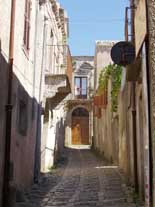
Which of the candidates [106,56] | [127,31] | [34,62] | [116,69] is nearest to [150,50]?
[127,31]

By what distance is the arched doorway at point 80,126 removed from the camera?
41531 mm

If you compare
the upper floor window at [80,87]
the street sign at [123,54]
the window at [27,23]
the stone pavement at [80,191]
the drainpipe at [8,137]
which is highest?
the upper floor window at [80,87]

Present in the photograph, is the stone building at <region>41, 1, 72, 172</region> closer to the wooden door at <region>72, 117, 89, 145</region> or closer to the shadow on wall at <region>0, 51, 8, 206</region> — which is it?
the shadow on wall at <region>0, 51, 8, 206</region>

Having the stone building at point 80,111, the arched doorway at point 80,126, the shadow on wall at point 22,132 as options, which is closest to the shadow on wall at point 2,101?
the shadow on wall at point 22,132

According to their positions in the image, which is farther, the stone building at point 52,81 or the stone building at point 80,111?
the stone building at point 80,111

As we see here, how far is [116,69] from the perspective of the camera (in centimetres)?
1938

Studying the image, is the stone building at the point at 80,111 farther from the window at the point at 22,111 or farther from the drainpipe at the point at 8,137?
the drainpipe at the point at 8,137

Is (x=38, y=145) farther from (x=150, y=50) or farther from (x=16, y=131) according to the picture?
(x=150, y=50)

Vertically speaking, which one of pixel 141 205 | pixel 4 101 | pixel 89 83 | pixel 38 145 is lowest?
pixel 141 205

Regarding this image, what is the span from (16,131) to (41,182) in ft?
13.6

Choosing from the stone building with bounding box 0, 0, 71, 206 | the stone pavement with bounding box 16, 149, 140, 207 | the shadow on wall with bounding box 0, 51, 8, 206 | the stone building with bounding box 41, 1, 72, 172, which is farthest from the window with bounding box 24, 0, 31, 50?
the stone pavement with bounding box 16, 149, 140, 207

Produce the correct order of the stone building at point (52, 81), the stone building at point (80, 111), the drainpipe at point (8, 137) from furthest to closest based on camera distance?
the stone building at point (80, 111), the stone building at point (52, 81), the drainpipe at point (8, 137)

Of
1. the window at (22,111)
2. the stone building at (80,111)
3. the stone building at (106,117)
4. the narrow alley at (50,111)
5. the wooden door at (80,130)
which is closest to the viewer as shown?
the narrow alley at (50,111)

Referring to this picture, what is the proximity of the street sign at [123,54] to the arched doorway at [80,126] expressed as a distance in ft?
106
